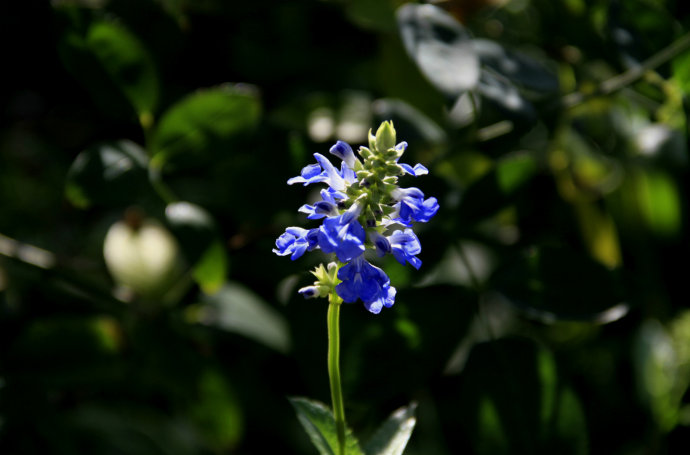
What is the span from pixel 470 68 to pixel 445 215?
0.26m

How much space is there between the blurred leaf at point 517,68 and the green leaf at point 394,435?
0.56m

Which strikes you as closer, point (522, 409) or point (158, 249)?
point (522, 409)

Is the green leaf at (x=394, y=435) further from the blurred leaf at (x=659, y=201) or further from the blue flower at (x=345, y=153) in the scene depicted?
the blurred leaf at (x=659, y=201)

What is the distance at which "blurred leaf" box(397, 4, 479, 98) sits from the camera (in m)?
0.92

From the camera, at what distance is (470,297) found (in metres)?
1.06

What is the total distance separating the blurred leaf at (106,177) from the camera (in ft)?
3.51

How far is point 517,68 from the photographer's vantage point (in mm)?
1108

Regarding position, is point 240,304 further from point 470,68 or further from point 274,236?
point 470,68

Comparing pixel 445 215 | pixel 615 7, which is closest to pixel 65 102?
pixel 445 215

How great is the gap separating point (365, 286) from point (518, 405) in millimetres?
443

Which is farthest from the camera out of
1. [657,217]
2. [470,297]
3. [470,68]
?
[657,217]

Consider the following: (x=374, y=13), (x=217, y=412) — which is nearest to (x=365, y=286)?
(x=217, y=412)

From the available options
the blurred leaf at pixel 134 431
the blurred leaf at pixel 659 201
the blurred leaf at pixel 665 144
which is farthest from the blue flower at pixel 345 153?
the blurred leaf at pixel 659 201

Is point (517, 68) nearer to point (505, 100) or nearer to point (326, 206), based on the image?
point (505, 100)
